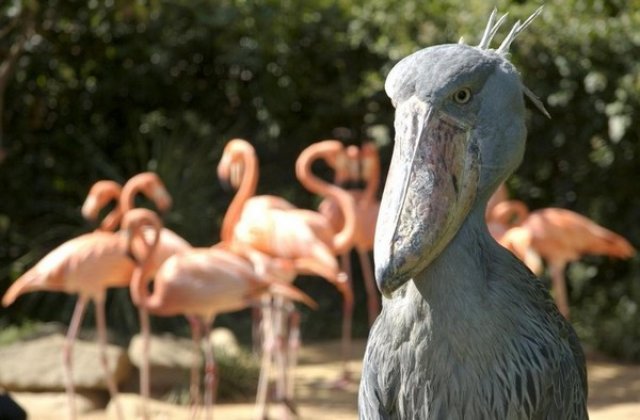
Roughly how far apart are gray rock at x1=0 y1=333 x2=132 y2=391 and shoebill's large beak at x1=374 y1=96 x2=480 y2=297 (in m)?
6.15

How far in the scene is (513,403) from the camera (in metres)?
2.60

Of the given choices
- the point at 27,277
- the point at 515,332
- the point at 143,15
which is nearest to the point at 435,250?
the point at 515,332

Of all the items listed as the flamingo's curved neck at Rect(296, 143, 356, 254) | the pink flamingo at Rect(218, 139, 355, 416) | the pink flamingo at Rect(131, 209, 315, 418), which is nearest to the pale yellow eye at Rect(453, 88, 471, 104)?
the pink flamingo at Rect(131, 209, 315, 418)

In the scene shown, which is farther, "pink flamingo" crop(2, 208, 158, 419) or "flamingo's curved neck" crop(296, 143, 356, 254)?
"flamingo's curved neck" crop(296, 143, 356, 254)

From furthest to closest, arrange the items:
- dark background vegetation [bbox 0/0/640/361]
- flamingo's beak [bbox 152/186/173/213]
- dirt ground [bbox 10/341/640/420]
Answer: dark background vegetation [bbox 0/0/640/361], dirt ground [bbox 10/341/640/420], flamingo's beak [bbox 152/186/173/213]

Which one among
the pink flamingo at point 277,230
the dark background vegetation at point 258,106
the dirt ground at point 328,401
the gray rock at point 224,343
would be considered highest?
the dark background vegetation at point 258,106

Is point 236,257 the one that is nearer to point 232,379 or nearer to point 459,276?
point 232,379

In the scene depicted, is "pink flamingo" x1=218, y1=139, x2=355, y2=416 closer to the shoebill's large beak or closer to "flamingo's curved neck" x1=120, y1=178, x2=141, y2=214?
"flamingo's curved neck" x1=120, y1=178, x2=141, y2=214

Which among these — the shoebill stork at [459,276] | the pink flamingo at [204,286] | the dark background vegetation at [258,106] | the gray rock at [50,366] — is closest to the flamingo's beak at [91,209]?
the pink flamingo at [204,286]

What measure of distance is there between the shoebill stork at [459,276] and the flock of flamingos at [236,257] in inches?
146

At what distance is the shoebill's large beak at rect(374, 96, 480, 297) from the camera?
7.84 ft

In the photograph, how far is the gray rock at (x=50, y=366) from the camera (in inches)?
328

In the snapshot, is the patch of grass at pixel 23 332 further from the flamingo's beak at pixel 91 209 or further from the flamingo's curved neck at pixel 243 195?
the flamingo's curved neck at pixel 243 195

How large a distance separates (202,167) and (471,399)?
27.8 ft
